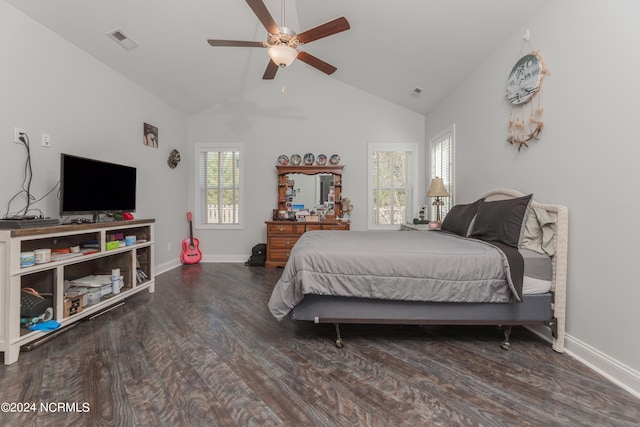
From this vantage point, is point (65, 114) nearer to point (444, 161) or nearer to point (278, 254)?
point (278, 254)

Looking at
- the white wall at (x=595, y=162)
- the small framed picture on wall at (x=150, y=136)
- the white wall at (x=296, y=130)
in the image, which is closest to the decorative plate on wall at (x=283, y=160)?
the white wall at (x=296, y=130)

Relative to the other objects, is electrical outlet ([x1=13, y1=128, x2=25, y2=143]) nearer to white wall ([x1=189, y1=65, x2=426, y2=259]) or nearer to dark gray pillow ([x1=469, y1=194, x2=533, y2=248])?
white wall ([x1=189, y1=65, x2=426, y2=259])

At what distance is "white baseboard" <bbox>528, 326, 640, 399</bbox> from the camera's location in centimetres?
148

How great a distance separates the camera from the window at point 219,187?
4.84 metres

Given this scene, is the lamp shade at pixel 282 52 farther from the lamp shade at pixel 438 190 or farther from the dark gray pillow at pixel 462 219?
the lamp shade at pixel 438 190

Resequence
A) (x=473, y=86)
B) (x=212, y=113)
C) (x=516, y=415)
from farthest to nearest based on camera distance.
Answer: (x=212, y=113), (x=473, y=86), (x=516, y=415)

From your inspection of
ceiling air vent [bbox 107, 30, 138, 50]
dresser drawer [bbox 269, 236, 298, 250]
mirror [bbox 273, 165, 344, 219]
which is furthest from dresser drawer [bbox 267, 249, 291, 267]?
ceiling air vent [bbox 107, 30, 138, 50]

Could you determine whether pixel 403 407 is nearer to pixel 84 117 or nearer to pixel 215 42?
pixel 215 42

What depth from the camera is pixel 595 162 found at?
1726 millimetres

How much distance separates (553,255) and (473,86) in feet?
7.08

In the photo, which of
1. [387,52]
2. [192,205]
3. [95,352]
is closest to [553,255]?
[387,52]

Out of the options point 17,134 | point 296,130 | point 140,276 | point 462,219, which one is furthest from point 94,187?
point 462,219

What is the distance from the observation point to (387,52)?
11.1 ft

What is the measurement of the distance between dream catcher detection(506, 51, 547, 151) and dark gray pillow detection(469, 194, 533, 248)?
580 millimetres
